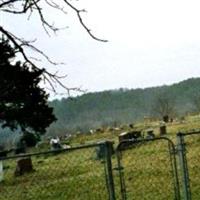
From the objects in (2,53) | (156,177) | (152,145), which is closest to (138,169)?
(156,177)

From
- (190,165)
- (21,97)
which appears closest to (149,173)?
(190,165)

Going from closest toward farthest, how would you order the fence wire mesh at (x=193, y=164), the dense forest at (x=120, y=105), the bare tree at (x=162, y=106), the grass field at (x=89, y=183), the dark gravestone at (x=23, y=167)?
the fence wire mesh at (x=193, y=164) < the grass field at (x=89, y=183) < the dark gravestone at (x=23, y=167) < the bare tree at (x=162, y=106) < the dense forest at (x=120, y=105)

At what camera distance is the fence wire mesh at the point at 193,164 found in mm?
13914

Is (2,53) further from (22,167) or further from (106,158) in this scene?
(22,167)

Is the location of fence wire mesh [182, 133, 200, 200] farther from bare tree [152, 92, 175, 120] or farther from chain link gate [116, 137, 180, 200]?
bare tree [152, 92, 175, 120]

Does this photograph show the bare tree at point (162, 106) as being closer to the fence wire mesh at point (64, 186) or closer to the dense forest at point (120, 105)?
the dense forest at point (120, 105)

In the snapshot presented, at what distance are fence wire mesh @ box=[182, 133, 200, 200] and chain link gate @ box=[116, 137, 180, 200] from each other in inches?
18.4

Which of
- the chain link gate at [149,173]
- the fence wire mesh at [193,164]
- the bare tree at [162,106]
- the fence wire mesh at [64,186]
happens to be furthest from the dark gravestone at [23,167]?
the bare tree at [162,106]

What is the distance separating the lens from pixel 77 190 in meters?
15.6

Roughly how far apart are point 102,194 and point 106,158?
6248 millimetres

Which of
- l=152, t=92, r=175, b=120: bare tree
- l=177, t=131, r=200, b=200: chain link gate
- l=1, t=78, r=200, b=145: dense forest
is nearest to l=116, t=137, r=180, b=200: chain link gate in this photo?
l=177, t=131, r=200, b=200: chain link gate

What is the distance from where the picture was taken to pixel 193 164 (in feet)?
63.6

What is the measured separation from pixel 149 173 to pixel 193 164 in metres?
2.65

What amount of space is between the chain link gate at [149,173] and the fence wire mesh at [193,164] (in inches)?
18.4
